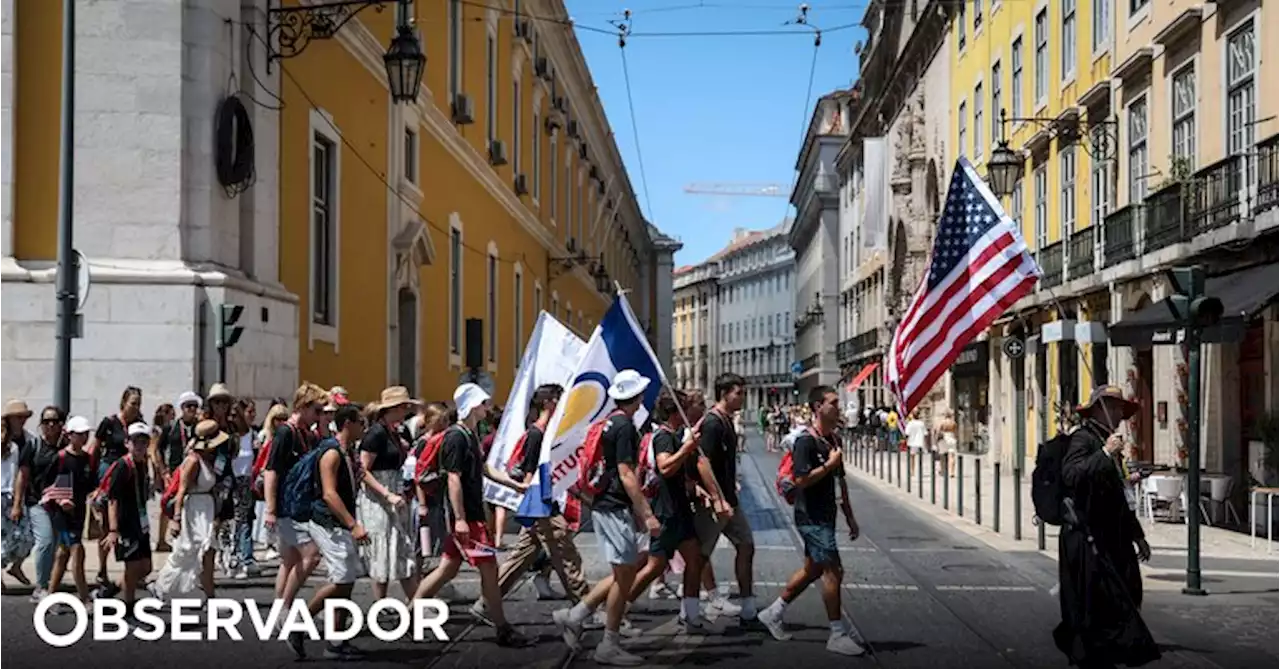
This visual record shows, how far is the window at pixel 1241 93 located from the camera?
19625mm

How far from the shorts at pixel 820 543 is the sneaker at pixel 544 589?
3.48 metres

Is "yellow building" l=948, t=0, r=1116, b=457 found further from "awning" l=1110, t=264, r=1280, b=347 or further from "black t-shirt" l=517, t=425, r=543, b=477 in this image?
"black t-shirt" l=517, t=425, r=543, b=477

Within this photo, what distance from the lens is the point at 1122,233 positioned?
82.5 feet

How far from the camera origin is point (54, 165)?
53.7 ft

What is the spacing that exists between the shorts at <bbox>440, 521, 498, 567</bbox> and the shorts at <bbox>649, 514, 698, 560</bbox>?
1.08 meters

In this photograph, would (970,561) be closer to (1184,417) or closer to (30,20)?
(1184,417)

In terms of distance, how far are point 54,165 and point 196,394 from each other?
10.1 feet

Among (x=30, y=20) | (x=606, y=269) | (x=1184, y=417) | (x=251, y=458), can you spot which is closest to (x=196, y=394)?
(x=251, y=458)

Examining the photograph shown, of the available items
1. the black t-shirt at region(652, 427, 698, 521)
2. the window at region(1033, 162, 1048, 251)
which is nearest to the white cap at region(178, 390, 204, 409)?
the black t-shirt at region(652, 427, 698, 521)

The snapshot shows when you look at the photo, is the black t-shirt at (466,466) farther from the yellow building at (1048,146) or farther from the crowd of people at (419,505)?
the yellow building at (1048,146)

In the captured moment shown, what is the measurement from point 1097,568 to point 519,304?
31.2m

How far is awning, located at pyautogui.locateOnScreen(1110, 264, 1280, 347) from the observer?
16594 mm

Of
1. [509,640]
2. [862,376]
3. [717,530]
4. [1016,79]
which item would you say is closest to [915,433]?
[1016,79]

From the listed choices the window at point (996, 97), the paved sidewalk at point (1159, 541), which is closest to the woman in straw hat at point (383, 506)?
the paved sidewalk at point (1159, 541)
